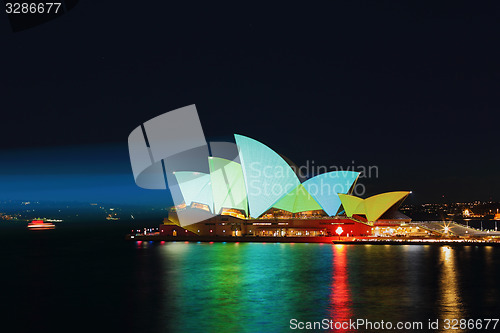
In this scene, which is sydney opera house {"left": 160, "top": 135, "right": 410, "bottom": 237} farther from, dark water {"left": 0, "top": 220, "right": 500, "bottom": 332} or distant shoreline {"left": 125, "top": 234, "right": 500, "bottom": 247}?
dark water {"left": 0, "top": 220, "right": 500, "bottom": 332}

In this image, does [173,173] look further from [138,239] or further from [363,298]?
[363,298]

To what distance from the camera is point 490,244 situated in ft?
180

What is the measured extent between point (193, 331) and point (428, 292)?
47.5ft

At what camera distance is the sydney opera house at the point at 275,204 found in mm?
59938

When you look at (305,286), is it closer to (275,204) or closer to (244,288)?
(244,288)

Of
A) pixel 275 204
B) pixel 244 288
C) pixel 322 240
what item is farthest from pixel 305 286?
pixel 275 204

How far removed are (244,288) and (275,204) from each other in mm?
29735

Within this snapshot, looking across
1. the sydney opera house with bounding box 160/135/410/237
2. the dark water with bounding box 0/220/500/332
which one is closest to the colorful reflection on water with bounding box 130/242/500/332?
the dark water with bounding box 0/220/500/332

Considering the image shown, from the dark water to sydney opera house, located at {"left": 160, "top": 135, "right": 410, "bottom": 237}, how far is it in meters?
9.81

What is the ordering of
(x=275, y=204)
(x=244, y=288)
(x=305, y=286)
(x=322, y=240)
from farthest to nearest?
(x=275, y=204) → (x=322, y=240) → (x=305, y=286) → (x=244, y=288)

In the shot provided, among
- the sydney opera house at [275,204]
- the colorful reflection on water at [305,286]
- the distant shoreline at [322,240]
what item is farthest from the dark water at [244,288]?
the sydney opera house at [275,204]

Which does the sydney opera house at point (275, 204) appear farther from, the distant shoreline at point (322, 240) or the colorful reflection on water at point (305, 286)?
the colorful reflection on water at point (305, 286)

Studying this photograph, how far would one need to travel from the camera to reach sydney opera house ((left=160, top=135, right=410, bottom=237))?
197 ft

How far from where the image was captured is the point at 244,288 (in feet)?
108
